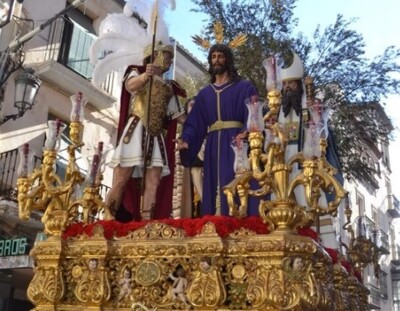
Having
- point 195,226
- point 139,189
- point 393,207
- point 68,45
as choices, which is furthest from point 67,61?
point 393,207

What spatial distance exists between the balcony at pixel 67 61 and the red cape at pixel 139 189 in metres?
7.23

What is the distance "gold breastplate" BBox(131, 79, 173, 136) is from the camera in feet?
15.7

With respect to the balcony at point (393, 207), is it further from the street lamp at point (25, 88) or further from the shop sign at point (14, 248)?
the shop sign at point (14, 248)

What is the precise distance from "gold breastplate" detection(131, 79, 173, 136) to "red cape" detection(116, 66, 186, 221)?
168mm

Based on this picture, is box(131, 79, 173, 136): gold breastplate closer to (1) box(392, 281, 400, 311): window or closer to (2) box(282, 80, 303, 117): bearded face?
(2) box(282, 80, 303, 117): bearded face

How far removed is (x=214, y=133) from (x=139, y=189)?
0.83 metres

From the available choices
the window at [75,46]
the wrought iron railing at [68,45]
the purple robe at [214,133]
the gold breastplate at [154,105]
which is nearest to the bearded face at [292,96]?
the purple robe at [214,133]

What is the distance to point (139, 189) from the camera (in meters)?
4.98

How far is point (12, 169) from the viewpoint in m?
10.6

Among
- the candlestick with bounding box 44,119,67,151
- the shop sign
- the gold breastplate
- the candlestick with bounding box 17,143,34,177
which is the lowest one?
the shop sign

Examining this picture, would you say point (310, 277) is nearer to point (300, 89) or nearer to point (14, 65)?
point (300, 89)

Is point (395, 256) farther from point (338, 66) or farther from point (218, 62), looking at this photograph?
point (218, 62)

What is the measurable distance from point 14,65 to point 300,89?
17.9 feet

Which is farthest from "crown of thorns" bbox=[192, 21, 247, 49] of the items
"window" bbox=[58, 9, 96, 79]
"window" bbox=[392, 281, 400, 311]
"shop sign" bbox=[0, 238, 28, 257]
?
"window" bbox=[392, 281, 400, 311]
